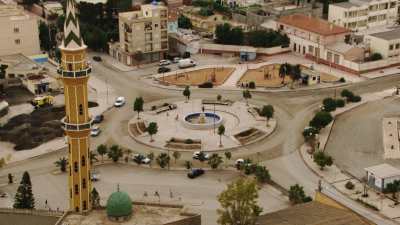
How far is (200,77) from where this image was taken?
262 ft

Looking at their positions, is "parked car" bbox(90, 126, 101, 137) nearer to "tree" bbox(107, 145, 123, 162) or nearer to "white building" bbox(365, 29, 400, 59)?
"tree" bbox(107, 145, 123, 162)

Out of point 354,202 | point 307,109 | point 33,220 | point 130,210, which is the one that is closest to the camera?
point 130,210

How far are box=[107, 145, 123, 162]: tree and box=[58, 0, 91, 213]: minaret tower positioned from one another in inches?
599

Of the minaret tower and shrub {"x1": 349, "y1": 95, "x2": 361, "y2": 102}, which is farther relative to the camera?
shrub {"x1": 349, "y1": 95, "x2": 361, "y2": 102}

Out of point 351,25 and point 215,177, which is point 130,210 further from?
point 351,25

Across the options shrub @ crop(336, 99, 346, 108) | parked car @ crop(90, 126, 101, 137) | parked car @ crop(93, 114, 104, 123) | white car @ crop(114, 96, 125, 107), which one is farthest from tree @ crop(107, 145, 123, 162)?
shrub @ crop(336, 99, 346, 108)

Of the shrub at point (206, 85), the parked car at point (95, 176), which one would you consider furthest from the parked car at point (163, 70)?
the parked car at point (95, 176)

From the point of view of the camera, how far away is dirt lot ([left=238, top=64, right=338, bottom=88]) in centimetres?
7694

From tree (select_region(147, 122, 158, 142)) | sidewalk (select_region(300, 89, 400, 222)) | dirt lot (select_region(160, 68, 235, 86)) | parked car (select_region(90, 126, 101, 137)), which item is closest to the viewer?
sidewalk (select_region(300, 89, 400, 222))

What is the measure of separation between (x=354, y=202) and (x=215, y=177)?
11.4m

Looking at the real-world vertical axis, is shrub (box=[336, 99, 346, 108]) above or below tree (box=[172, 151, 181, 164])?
above

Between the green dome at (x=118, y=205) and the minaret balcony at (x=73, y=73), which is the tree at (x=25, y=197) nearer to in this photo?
the minaret balcony at (x=73, y=73)

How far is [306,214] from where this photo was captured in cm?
4031

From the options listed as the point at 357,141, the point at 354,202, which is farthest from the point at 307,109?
the point at 354,202
